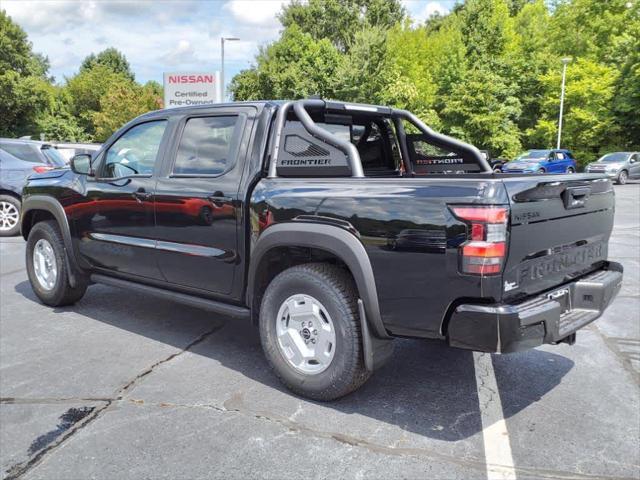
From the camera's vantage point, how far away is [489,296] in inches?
109

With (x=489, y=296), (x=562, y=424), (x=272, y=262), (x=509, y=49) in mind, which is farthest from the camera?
(x=509, y=49)

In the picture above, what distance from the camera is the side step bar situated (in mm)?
3922

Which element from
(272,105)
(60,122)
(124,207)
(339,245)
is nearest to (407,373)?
(339,245)

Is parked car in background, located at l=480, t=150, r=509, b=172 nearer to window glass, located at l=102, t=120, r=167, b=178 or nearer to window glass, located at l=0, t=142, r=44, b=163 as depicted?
window glass, located at l=102, t=120, r=167, b=178

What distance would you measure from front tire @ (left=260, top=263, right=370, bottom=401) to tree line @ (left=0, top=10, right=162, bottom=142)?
49592 mm

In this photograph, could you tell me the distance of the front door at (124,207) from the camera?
447 cm

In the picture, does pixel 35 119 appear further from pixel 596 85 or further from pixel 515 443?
pixel 515 443

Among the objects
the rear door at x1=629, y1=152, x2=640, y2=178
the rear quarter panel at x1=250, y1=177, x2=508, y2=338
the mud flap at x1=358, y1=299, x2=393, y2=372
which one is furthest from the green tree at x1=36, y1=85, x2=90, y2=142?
the mud flap at x1=358, y1=299, x2=393, y2=372

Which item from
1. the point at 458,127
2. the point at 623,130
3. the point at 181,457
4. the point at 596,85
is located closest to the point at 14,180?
the point at 181,457

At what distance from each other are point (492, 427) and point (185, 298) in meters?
2.35

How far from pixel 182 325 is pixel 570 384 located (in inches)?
127

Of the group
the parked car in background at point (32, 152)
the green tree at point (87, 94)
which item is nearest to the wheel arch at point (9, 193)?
the parked car in background at point (32, 152)

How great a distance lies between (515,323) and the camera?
2.76 m

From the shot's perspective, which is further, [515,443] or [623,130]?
[623,130]
